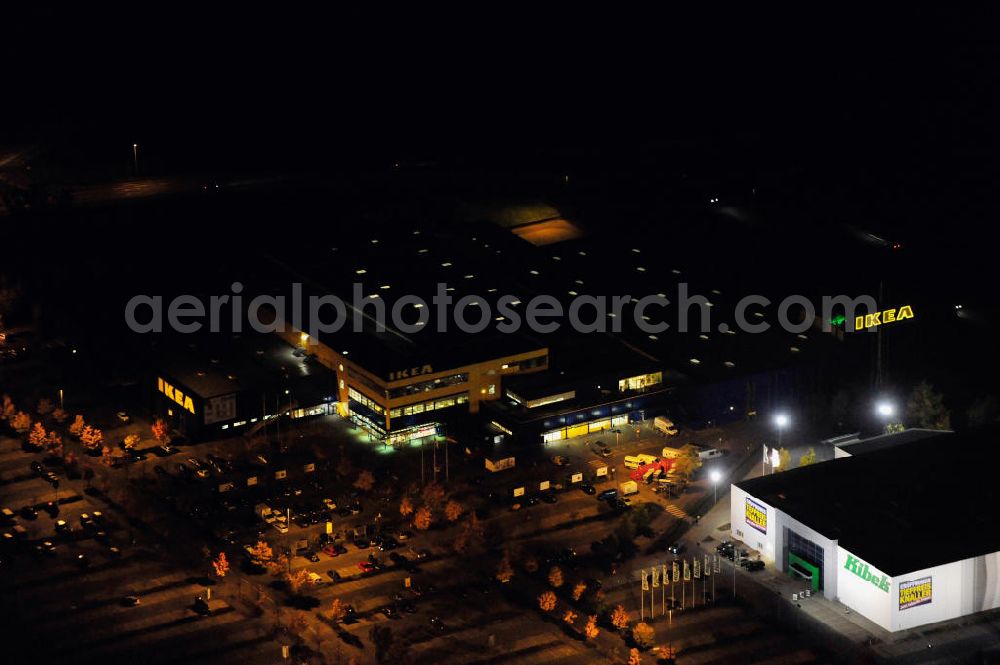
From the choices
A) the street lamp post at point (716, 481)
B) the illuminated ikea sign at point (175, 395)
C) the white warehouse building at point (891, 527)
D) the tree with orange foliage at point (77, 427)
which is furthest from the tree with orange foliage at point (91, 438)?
the white warehouse building at point (891, 527)

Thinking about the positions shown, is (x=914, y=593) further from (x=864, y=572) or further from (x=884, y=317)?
(x=884, y=317)

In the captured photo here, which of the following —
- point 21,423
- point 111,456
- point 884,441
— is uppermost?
point 21,423

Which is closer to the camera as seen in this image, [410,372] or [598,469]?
[598,469]

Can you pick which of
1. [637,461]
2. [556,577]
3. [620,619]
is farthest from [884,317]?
[620,619]

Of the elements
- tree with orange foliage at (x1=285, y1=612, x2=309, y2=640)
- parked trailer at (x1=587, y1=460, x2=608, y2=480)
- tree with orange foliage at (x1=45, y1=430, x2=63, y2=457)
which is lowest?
tree with orange foliage at (x1=285, y1=612, x2=309, y2=640)

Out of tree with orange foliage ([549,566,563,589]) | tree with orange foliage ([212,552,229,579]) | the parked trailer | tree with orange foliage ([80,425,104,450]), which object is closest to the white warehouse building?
the parked trailer

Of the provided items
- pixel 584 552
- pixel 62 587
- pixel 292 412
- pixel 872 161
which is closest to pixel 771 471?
pixel 584 552

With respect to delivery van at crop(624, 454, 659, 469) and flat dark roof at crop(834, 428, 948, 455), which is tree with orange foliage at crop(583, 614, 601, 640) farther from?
flat dark roof at crop(834, 428, 948, 455)
